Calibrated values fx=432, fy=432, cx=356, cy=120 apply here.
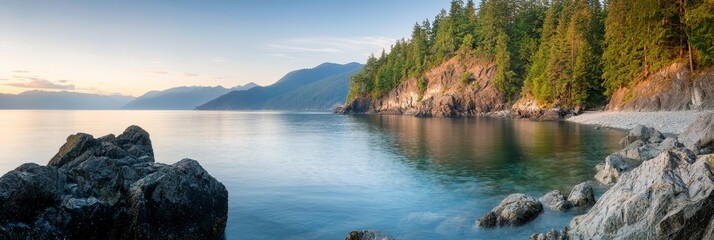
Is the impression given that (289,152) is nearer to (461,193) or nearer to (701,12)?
(461,193)

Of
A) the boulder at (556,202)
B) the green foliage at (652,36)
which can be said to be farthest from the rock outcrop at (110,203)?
the green foliage at (652,36)

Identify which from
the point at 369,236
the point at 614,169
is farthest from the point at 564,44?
the point at 369,236

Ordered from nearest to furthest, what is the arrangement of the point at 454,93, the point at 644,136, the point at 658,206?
the point at 658,206
the point at 644,136
the point at 454,93

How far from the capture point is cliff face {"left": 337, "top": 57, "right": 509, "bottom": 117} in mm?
125438

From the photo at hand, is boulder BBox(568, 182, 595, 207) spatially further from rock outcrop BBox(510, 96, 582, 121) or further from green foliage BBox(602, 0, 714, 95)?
rock outcrop BBox(510, 96, 582, 121)

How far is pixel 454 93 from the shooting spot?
132 metres

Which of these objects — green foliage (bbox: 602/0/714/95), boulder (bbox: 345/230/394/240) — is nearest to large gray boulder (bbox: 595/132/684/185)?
boulder (bbox: 345/230/394/240)

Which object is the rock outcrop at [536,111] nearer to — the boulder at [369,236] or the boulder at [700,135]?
the boulder at [700,135]

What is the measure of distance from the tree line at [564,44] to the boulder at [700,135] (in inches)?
1306

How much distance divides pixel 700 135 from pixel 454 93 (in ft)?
334

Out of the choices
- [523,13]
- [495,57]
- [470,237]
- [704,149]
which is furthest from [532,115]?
[470,237]

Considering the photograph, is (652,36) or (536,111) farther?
(536,111)

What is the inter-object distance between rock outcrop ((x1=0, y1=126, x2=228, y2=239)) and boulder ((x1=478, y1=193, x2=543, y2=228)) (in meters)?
11.0

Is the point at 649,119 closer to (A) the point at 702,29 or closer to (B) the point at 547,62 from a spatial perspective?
(A) the point at 702,29
